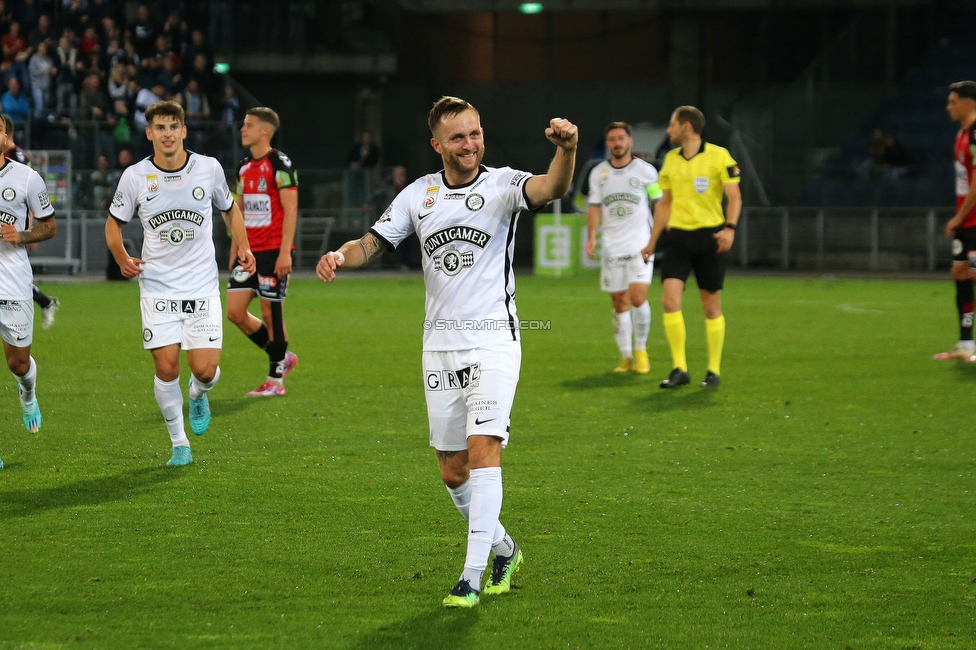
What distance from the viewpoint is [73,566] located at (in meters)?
5.58

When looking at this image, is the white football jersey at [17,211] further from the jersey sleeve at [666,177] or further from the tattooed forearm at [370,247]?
the jersey sleeve at [666,177]

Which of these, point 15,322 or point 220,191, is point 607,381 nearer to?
point 220,191

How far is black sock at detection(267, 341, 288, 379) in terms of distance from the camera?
10.8 metres

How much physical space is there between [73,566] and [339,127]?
97.8 feet

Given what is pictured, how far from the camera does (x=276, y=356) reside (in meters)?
10.8

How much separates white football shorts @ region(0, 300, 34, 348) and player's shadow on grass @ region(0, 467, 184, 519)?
1.30m

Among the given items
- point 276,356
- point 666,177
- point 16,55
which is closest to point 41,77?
point 16,55

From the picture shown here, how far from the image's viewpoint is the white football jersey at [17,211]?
816cm

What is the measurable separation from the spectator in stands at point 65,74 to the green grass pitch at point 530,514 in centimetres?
1763

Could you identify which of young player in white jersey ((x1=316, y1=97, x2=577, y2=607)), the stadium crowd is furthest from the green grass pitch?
the stadium crowd

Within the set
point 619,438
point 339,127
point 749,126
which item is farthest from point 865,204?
point 619,438

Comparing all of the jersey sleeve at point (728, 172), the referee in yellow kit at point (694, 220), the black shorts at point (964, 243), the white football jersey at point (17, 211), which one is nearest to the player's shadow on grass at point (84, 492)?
the white football jersey at point (17, 211)

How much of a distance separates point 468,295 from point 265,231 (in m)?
5.79

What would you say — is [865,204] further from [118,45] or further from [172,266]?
[172,266]
